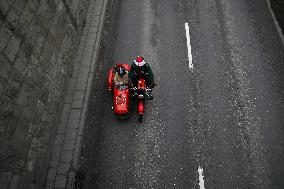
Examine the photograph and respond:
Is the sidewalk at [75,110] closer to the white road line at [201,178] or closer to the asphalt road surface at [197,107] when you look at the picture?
the asphalt road surface at [197,107]

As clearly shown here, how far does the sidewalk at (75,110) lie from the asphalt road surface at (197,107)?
1.61ft

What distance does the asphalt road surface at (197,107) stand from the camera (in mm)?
→ 10922

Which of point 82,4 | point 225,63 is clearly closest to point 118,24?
point 82,4

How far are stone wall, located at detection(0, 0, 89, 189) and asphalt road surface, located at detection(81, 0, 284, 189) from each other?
1716 millimetres

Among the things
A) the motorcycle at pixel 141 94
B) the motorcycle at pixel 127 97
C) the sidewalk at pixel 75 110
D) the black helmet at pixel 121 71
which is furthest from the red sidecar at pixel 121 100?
the sidewalk at pixel 75 110

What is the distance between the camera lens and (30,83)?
973cm

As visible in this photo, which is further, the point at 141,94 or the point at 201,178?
the point at 141,94

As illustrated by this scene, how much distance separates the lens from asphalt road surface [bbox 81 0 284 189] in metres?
10.9

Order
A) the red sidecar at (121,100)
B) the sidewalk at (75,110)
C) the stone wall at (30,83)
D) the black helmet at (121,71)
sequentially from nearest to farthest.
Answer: the stone wall at (30,83), the sidewalk at (75,110), the red sidecar at (121,100), the black helmet at (121,71)

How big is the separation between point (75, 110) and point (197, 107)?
4.74m

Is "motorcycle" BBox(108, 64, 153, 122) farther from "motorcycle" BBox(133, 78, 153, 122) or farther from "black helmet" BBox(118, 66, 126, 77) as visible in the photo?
"black helmet" BBox(118, 66, 126, 77)

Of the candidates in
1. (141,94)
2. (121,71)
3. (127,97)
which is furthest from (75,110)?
(141,94)

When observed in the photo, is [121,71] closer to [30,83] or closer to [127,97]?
[127,97]

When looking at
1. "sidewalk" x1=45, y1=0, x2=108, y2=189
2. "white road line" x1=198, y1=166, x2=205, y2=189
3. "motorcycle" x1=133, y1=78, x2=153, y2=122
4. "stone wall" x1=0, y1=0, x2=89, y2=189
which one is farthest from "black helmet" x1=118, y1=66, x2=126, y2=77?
"white road line" x1=198, y1=166, x2=205, y2=189
